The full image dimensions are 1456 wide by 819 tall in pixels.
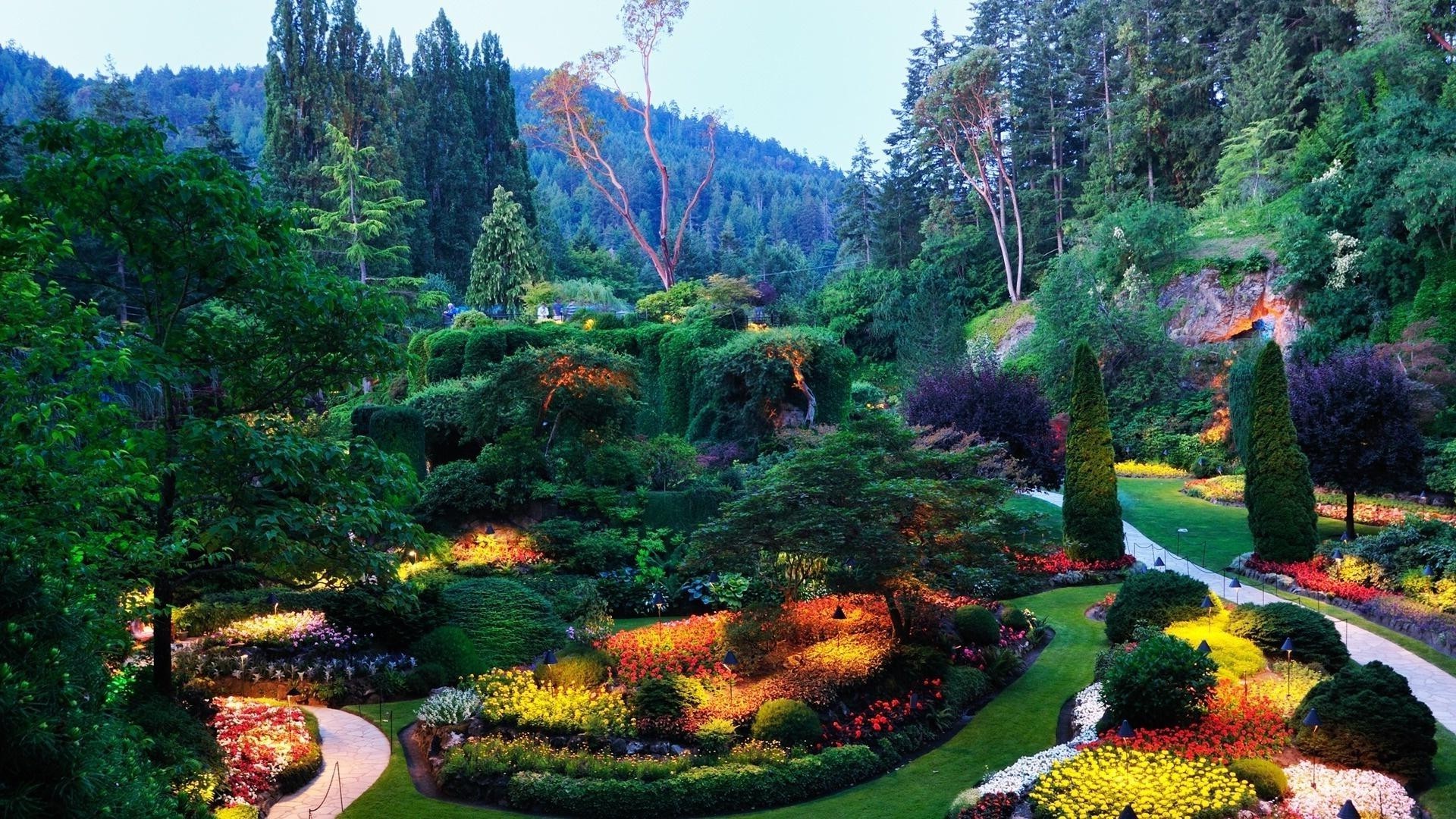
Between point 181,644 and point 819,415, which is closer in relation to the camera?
point 181,644

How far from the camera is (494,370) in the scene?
24031 millimetres

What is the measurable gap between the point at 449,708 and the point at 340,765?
4.64 feet

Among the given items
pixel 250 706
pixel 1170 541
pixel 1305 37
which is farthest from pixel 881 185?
pixel 250 706

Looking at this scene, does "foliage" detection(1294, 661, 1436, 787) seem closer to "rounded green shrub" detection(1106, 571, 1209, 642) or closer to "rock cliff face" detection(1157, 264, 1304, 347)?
"rounded green shrub" detection(1106, 571, 1209, 642)

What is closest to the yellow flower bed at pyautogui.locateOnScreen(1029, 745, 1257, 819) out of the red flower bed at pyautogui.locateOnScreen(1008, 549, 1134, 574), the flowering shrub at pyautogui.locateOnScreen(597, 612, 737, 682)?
the flowering shrub at pyautogui.locateOnScreen(597, 612, 737, 682)

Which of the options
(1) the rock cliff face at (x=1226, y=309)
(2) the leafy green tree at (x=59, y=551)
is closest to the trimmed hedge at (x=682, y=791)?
(2) the leafy green tree at (x=59, y=551)

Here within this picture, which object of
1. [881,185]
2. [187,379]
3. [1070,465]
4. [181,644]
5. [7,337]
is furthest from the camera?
[881,185]

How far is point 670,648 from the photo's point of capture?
14703 mm

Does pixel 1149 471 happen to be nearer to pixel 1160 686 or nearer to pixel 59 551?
pixel 1160 686

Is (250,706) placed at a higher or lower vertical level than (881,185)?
lower

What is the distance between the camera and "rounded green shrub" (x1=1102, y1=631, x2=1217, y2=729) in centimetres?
1144

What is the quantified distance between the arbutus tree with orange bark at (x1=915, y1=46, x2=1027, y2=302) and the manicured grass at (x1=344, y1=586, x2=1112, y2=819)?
3393cm

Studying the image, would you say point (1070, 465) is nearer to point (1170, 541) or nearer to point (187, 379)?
point (1170, 541)

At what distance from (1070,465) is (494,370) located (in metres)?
13.3
